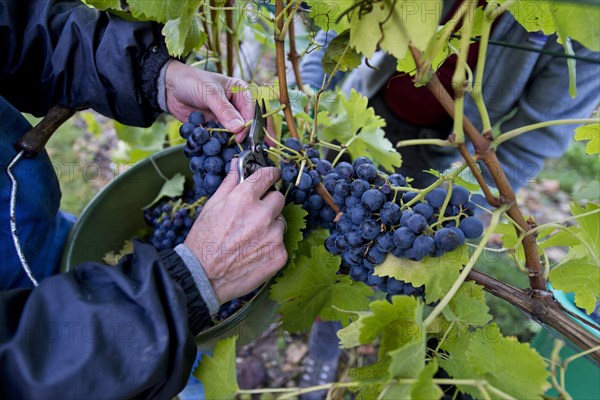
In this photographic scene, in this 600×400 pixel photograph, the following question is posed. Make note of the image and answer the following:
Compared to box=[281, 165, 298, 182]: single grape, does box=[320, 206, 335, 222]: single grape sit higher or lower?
lower

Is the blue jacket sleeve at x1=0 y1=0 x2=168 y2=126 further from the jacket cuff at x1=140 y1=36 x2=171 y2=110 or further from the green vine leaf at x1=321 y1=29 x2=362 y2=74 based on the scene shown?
the green vine leaf at x1=321 y1=29 x2=362 y2=74

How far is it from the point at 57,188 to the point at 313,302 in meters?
0.63

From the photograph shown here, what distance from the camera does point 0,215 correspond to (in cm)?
85

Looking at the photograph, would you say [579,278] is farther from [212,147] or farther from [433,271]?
[212,147]

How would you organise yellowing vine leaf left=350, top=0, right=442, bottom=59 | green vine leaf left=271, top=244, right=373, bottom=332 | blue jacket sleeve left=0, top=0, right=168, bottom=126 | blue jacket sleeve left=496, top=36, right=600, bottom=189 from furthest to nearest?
blue jacket sleeve left=496, top=36, right=600, bottom=189 < blue jacket sleeve left=0, top=0, right=168, bottom=126 < green vine leaf left=271, top=244, right=373, bottom=332 < yellowing vine leaf left=350, top=0, right=442, bottom=59

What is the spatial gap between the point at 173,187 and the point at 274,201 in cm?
43

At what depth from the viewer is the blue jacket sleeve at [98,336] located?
0.57 meters

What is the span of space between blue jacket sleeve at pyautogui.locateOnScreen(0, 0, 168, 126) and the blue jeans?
0.10 m

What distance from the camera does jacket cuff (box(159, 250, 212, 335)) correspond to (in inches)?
27.2

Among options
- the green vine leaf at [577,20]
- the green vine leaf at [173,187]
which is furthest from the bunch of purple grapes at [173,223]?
the green vine leaf at [577,20]

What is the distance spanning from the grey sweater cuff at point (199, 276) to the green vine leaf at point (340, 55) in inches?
15.0

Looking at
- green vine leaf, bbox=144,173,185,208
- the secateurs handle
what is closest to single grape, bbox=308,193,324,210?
green vine leaf, bbox=144,173,185,208

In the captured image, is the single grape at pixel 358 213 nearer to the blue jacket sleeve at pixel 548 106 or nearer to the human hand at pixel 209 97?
the human hand at pixel 209 97

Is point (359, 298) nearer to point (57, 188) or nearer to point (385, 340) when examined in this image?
point (385, 340)
